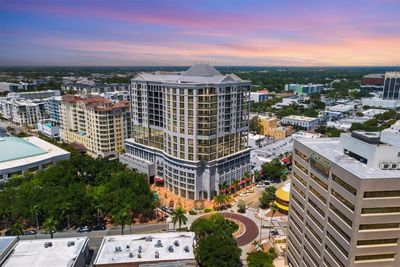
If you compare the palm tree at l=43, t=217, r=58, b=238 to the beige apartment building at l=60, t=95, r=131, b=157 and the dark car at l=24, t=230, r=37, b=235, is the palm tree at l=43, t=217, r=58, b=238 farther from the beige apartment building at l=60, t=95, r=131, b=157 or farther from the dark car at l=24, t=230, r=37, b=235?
the beige apartment building at l=60, t=95, r=131, b=157

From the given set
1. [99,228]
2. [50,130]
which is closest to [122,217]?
[99,228]

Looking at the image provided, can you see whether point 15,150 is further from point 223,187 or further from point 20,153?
point 223,187

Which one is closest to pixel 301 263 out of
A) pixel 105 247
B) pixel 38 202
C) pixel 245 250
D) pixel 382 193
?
pixel 245 250

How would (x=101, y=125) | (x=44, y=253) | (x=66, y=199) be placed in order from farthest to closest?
(x=101, y=125), (x=66, y=199), (x=44, y=253)

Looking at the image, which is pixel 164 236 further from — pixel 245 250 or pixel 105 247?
pixel 245 250

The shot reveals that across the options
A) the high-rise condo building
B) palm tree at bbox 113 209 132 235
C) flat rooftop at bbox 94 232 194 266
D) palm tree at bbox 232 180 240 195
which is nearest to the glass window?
flat rooftop at bbox 94 232 194 266

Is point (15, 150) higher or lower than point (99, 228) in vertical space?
higher
